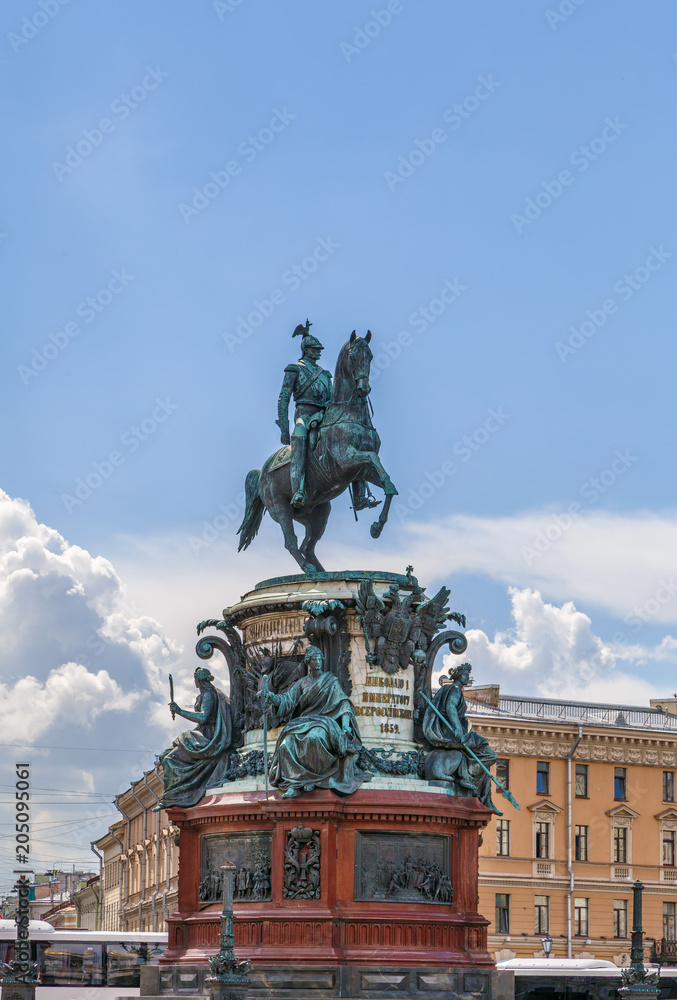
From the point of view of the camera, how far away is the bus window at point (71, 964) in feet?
170

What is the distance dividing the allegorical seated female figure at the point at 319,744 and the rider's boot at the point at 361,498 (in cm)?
423

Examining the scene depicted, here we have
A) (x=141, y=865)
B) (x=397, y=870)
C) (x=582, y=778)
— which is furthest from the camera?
(x=141, y=865)

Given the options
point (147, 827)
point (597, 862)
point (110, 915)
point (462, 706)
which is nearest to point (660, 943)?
point (597, 862)

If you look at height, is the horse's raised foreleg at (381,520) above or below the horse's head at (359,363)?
below

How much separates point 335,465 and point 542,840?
4671cm

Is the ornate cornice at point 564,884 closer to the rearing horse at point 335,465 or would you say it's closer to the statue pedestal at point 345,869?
the rearing horse at point 335,465

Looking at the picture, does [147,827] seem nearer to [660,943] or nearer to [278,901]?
[660,943]

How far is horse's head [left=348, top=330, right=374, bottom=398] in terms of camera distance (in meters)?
34.9

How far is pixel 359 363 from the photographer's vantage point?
34.9m

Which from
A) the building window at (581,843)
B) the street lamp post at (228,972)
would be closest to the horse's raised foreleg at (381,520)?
the street lamp post at (228,972)

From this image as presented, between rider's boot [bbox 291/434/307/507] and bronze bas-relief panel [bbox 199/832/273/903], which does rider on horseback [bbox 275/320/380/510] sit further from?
bronze bas-relief panel [bbox 199/832/273/903]

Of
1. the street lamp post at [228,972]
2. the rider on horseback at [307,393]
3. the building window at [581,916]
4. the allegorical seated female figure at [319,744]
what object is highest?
the rider on horseback at [307,393]

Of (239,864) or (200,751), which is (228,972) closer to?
(239,864)

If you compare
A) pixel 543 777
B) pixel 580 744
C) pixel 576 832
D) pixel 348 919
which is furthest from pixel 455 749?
pixel 580 744
